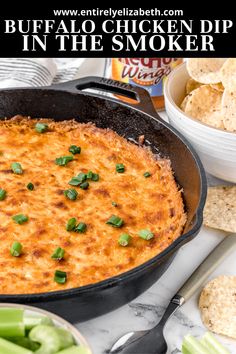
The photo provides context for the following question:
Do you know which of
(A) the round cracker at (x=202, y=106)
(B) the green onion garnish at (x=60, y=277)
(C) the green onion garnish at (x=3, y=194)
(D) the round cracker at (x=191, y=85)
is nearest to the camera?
(B) the green onion garnish at (x=60, y=277)

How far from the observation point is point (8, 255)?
2.95m

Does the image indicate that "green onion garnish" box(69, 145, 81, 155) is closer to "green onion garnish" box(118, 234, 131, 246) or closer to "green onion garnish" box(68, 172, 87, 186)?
"green onion garnish" box(68, 172, 87, 186)

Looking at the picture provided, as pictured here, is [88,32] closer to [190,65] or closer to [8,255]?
[190,65]

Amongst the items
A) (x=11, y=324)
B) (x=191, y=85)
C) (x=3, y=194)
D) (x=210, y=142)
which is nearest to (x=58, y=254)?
(x=3, y=194)

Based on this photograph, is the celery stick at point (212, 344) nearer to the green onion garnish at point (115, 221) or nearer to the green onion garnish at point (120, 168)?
the green onion garnish at point (115, 221)

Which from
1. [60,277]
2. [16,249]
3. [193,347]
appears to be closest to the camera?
[193,347]

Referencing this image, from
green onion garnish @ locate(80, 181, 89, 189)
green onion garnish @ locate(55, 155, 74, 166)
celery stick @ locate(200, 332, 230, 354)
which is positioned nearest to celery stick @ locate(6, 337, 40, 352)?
celery stick @ locate(200, 332, 230, 354)

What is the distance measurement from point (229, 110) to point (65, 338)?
1.84 metres

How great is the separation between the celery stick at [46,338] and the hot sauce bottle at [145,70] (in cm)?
271

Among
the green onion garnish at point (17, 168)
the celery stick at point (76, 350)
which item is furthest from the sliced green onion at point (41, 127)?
the celery stick at point (76, 350)

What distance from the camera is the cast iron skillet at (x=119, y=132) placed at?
8.69 ft

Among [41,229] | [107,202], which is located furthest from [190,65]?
[41,229]

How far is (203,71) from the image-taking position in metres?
3.96

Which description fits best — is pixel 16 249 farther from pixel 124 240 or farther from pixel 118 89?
pixel 118 89
